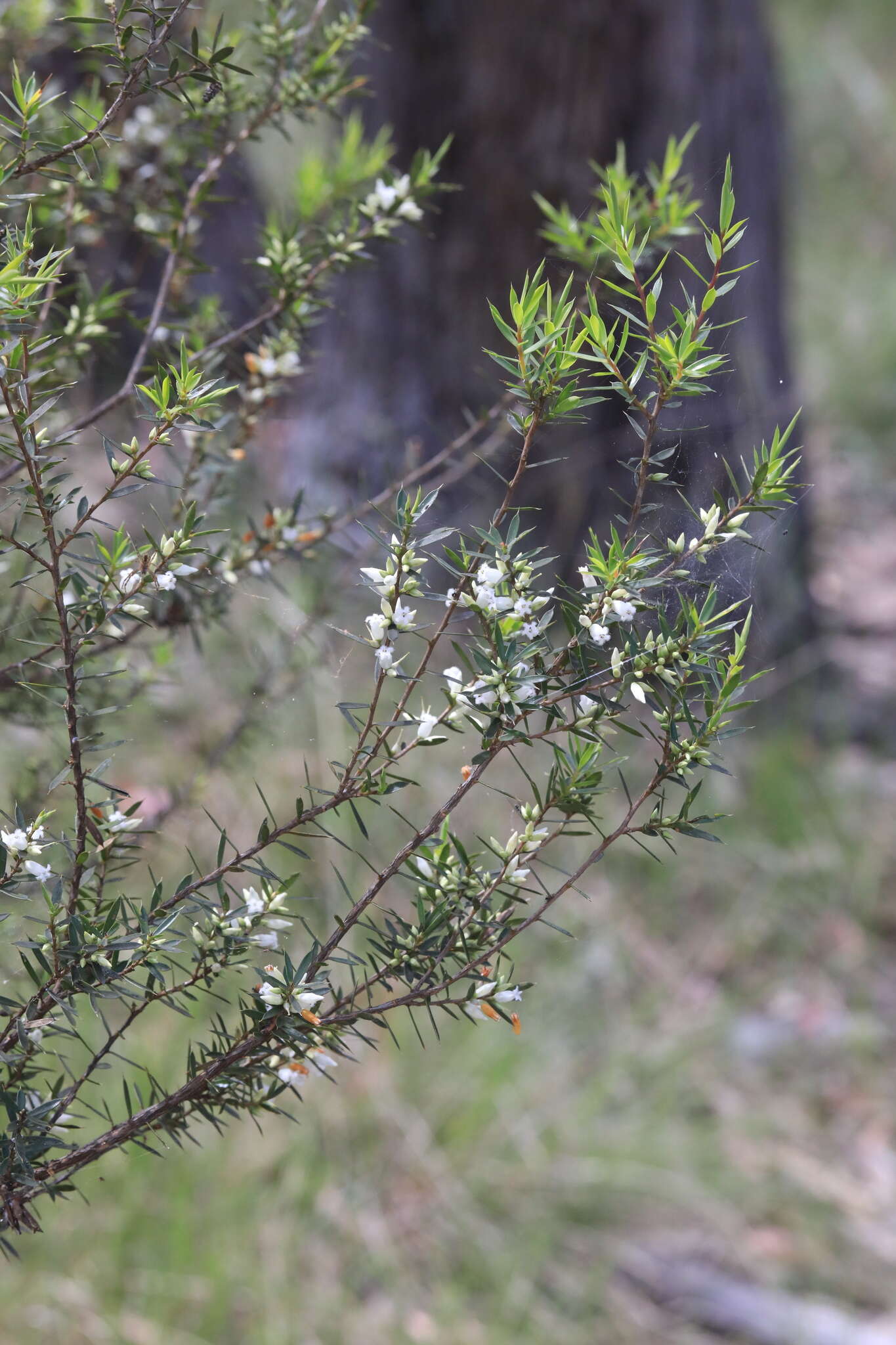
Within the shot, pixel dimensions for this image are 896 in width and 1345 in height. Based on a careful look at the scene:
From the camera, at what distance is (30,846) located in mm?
574

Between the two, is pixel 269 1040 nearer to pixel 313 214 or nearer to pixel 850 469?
pixel 313 214

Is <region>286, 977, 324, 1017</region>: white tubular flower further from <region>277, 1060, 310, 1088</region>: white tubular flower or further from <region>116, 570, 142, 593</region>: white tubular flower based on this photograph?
Result: <region>116, 570, 142, 593</region>: white tubular flower

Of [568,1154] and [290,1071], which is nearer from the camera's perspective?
[290,1071]

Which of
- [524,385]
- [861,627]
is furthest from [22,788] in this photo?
[861,627]

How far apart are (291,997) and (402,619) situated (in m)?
0.21

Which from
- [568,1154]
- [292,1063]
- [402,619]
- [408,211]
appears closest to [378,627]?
[402,619]

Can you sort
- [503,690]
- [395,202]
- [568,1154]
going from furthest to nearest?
[568,1154], [395,202], [503,690]

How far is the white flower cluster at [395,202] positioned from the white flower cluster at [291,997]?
0.58 m

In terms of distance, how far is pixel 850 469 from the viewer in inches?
158

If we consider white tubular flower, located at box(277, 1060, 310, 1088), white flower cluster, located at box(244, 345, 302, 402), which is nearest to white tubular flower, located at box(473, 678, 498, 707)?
white tubular flower, located at box(277, 1060, 310, 1088)

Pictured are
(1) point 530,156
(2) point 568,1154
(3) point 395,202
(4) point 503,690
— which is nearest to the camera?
(4) point 503,690

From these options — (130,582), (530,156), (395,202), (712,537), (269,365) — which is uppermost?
(530,156)

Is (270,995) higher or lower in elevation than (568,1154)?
lower

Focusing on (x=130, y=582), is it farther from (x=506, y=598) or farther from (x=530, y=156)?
(x=530, y=156)
